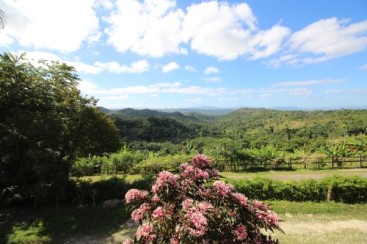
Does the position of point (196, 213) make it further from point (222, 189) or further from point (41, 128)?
point (41, 128)

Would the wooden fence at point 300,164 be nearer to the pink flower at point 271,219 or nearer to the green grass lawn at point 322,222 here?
the green grass lawn at point 322,222

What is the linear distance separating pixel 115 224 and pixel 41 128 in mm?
5207

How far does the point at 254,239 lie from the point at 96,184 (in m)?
13.1

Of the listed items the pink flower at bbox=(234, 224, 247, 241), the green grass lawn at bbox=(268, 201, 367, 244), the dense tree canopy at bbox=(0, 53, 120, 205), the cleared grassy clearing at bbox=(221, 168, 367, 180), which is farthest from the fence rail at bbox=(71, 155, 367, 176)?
the pink flower at bbox=(234, 224, 247, 241)

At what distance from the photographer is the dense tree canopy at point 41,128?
45.9 ft

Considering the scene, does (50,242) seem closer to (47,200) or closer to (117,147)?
(47,200)

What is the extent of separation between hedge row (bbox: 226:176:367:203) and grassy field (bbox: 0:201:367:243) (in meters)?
0.53

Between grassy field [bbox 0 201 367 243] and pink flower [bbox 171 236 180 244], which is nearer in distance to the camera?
pink flower [bbox 171 236 180 244]

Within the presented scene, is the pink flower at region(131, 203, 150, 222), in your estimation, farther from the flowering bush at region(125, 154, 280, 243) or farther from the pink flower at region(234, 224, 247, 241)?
the pink flower at region(234, 224, 247, 241)

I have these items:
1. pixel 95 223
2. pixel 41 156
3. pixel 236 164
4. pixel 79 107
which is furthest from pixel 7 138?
pixel 236 164

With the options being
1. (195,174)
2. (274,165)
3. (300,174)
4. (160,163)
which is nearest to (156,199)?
(195,174)

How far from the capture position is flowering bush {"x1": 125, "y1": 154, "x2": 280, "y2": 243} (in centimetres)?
398

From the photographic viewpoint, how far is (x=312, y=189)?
14789 millimetres

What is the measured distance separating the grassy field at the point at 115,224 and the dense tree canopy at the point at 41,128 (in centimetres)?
126
